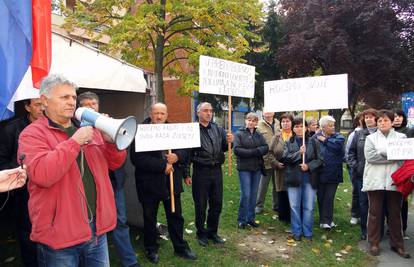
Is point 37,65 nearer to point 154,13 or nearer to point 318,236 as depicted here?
point 318,236

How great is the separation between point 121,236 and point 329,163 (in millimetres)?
3895

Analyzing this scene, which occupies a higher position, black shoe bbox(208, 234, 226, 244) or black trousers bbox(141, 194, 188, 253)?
black trousers bbox(141, 194, 188, 253)

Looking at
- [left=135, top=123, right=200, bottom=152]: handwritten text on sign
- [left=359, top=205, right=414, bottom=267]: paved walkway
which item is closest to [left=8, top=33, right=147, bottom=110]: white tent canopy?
[left=135, top=123, right=200, bottom=152]: handwritten text on sign

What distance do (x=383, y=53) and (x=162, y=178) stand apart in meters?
17.9

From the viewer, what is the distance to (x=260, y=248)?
5.86 metres

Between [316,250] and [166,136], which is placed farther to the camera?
[316,250]

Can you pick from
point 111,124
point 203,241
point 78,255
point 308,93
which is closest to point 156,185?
point 203,241

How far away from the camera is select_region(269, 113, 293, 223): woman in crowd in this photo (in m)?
6.66

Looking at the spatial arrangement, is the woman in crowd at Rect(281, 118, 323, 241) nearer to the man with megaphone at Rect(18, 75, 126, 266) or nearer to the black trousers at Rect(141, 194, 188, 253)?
the black trousers at Rect(141, 194, 188, 253)

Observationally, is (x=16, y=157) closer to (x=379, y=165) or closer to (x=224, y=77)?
(x=224, y=77)

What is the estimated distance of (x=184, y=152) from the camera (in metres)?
5.22

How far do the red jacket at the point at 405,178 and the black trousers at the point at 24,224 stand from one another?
474 cm

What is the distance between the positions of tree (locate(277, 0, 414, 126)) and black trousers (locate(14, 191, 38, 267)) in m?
17.5

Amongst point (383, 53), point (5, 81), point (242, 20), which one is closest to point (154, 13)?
point (242, 20)
